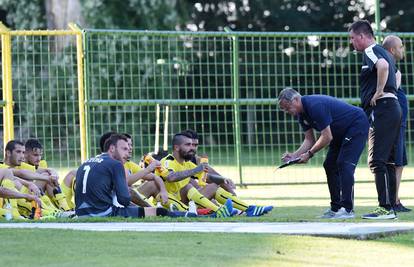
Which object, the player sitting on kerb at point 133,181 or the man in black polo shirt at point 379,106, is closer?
the man in black polo shirt at point 379,106

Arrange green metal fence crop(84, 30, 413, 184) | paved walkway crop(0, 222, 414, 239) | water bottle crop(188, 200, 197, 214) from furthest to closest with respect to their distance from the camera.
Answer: green metal fence crop(84, 30, 413, 184) → water bottle crop(188, 200, 197, 214) → paved walkway crop(0, 222, 414, 239)

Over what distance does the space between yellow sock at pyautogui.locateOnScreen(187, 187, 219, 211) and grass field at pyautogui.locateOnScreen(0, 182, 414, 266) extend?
2.78 m

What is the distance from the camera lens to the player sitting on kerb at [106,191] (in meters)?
11.8

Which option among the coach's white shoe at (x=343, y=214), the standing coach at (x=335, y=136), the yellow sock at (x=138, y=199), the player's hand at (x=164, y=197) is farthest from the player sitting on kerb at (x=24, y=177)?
the coach's white shoe at (x=343, y=214)

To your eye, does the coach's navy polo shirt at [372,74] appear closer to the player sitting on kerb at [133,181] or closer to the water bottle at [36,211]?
the player sitting on kerb at [133,181]

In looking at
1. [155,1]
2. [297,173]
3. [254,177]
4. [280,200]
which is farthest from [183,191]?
[155,1]

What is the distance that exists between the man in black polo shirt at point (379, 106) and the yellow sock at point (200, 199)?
176 cm

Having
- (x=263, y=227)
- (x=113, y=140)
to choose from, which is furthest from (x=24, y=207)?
(x=263, y=227)

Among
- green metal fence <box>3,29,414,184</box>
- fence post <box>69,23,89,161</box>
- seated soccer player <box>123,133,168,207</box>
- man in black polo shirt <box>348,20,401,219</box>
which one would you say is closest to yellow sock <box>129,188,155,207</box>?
seated soccer player <box>123,133,168,207</box>

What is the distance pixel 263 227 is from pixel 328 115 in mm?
1899

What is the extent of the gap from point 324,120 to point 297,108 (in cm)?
31

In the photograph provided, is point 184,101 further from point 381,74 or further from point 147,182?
point 381,74

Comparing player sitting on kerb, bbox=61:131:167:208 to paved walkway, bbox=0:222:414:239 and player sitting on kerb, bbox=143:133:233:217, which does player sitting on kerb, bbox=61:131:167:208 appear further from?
paved walkway, bbox=0:222:414:239

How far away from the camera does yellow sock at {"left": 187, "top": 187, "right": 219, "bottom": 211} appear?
1261 cm
